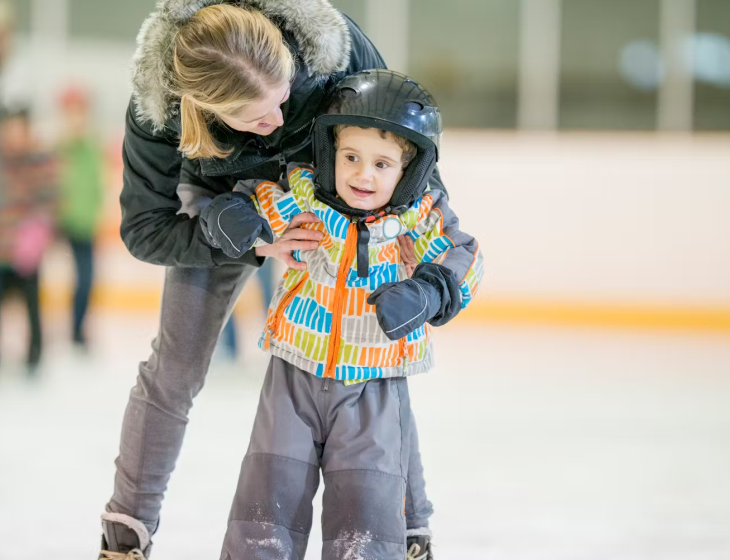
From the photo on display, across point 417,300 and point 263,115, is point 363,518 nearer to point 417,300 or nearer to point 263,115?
point 417,300

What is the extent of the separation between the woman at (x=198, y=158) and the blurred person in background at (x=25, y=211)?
2.74 meters

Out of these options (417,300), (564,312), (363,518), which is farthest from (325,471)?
(564,312)

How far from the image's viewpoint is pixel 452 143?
6.66 m

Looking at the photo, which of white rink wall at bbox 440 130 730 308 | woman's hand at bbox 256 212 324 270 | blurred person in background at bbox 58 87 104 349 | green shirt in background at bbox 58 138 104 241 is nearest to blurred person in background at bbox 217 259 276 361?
blurred person in background at bbox 58 87 104 349

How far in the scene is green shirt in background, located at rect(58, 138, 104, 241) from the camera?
5.21 metres

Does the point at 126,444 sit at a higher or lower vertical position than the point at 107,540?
higher

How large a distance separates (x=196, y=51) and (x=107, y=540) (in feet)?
3.22

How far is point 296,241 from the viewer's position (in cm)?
171

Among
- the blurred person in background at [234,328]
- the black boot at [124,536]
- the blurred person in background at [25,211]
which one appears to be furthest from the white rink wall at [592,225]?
the black boot at [124,536]

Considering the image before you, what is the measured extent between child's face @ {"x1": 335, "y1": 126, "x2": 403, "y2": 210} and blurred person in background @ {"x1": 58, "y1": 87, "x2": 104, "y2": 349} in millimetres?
3662

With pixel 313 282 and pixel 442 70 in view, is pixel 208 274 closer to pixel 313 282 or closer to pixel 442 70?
pixel 313 282

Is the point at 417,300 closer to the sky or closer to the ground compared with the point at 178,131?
closer to the ground

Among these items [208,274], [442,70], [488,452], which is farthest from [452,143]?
[208,274]

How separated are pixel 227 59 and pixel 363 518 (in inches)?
31.9
